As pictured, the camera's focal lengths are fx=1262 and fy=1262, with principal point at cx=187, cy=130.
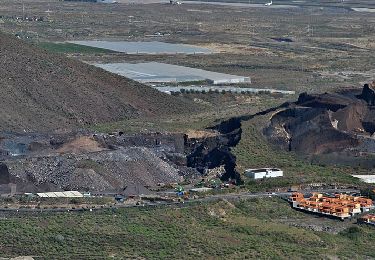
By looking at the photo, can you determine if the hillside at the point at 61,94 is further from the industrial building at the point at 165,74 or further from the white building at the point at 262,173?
the white building at the point at 262,173

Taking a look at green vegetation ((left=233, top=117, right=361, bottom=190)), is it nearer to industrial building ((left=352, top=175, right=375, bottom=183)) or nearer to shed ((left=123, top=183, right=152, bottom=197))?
industrial building ((left=352, top=175, right=375, bottom=183))

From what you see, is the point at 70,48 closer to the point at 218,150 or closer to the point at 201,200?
the point at 218,150

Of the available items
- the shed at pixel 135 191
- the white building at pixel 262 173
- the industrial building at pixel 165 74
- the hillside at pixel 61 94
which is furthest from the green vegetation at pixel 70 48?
the shed at pixel 135 191

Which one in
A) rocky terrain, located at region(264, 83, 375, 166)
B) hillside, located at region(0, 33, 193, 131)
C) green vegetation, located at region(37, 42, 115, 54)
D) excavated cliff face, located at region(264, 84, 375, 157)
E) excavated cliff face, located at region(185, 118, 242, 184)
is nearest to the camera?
excavated cliff face, located at region(185, 118, 242, 184)

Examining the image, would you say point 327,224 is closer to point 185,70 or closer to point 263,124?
point 263,124

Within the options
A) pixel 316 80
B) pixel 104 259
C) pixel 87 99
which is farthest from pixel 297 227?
pixel 316 80

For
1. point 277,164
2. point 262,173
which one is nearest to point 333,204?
point 262,173

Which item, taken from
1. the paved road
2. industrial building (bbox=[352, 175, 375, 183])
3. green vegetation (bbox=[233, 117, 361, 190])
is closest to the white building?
green vegetation (bbox=[233, 117, 361, 190])
